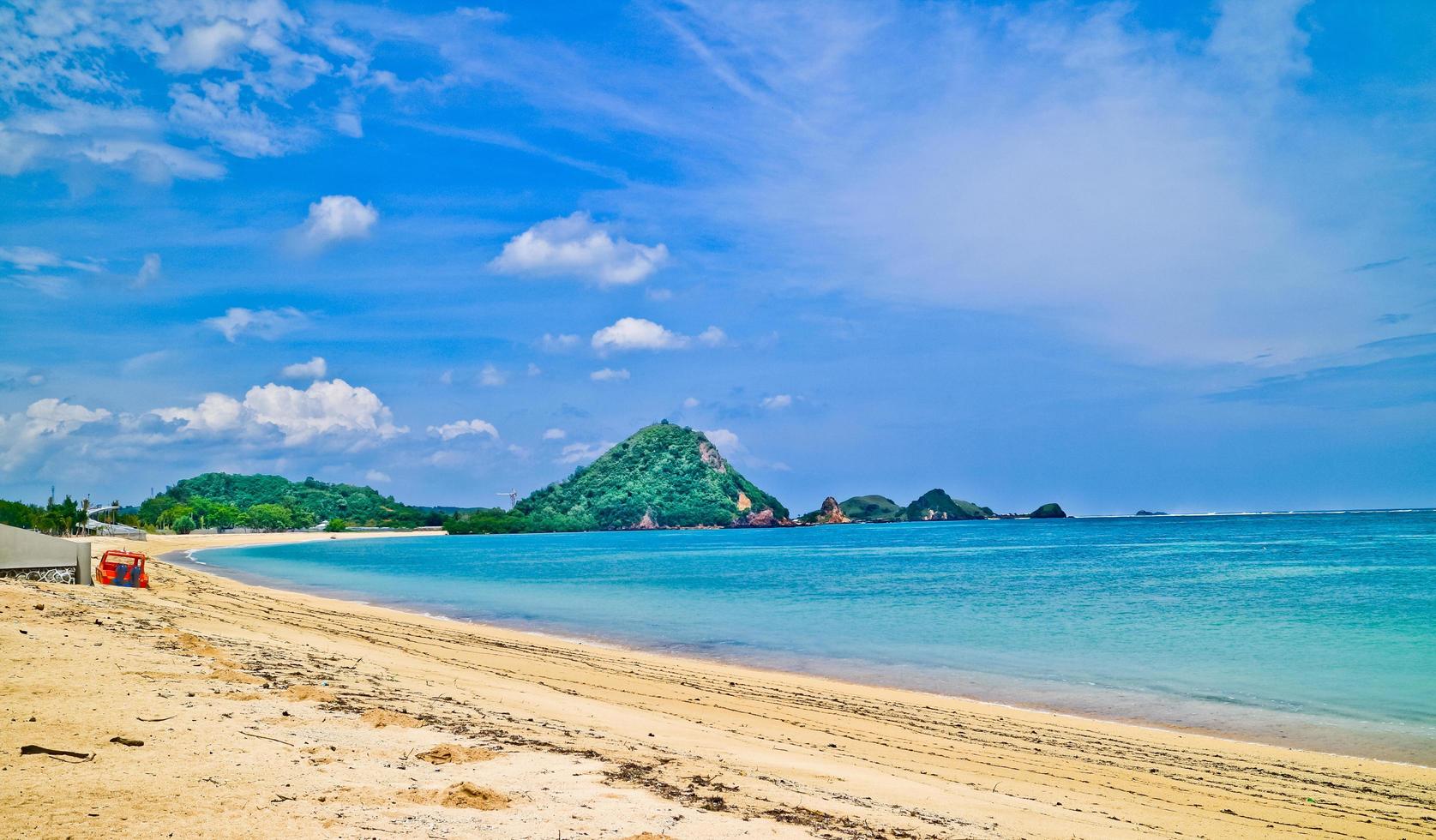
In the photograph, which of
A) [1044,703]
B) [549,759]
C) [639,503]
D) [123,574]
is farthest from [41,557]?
[639,503]

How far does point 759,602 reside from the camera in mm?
32031

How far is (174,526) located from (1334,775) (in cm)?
15233

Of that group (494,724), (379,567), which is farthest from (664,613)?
(379,567)

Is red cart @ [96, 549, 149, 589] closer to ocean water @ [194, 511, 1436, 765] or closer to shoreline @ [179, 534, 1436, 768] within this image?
ocean water @ [194, 511, 1436, 765]

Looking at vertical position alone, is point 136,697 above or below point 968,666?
above

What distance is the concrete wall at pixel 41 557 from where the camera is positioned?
18.1 metres

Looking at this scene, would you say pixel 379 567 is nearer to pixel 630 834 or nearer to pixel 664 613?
pixel 664 613

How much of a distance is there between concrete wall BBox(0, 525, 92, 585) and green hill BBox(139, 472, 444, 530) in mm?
130382

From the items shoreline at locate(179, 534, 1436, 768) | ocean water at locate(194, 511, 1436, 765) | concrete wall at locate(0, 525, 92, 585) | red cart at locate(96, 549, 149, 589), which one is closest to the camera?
shoreline at locate(179, 534, 1436, 768)

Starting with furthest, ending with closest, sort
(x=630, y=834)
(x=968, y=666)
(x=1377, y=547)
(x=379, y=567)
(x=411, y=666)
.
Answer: (x=1377, y=547), (x=379, y=567), (x=968, y=666), (x=411, y=666), (x=630, y=834)

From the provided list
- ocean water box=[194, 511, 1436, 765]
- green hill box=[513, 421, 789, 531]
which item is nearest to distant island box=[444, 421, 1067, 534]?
green hill box=[513, 421, 789, 531]

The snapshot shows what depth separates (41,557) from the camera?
18797mm

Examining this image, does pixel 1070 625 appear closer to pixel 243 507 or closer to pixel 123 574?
pixel 123 574

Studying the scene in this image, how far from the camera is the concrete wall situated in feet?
59.5
